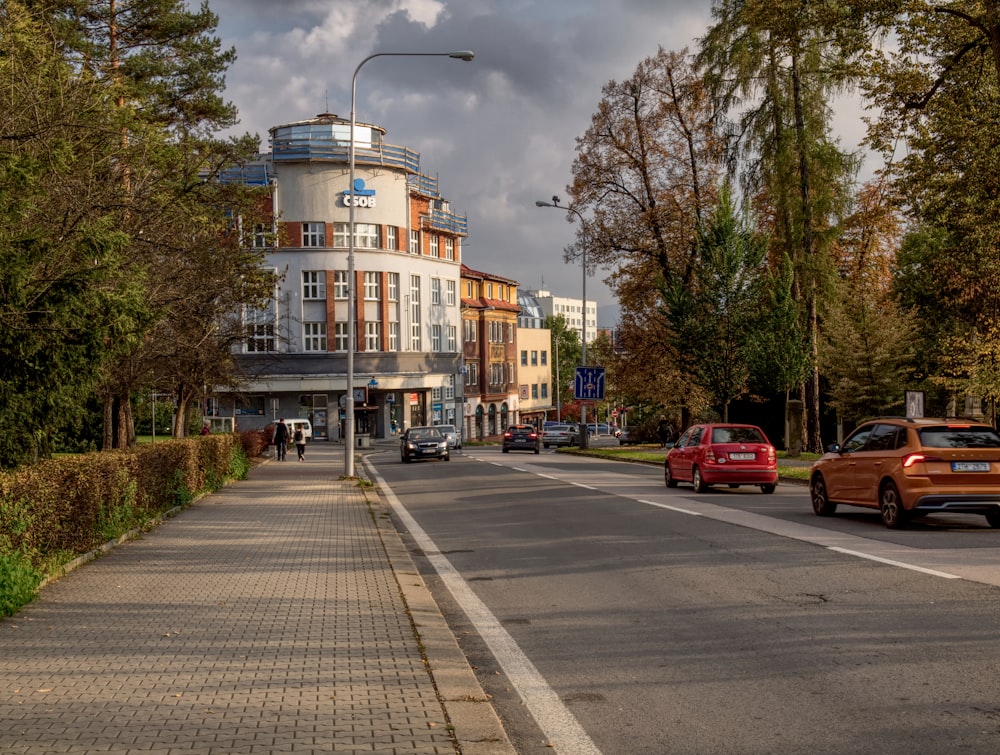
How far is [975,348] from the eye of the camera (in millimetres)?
27594

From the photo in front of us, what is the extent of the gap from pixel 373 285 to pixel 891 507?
66677 mm

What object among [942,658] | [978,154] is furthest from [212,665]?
[978,154]

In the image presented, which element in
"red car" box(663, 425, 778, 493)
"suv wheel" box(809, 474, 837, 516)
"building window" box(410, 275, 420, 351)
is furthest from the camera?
"building window" box(410, 275, 420, 351)

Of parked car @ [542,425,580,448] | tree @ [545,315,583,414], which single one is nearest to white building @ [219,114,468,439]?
parked car @ [542,425,580,448]

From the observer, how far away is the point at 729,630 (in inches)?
324

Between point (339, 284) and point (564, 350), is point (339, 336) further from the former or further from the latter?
point (564, 350)

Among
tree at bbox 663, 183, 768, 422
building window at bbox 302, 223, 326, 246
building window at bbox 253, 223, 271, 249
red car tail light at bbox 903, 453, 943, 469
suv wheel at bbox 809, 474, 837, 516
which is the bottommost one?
suv wheel at bbox 809, 474, 837, 516

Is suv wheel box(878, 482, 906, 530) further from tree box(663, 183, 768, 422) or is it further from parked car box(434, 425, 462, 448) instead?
parked car box(434, 425, 462, 448)

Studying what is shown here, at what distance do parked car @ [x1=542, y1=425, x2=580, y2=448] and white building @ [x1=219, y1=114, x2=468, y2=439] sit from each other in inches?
552

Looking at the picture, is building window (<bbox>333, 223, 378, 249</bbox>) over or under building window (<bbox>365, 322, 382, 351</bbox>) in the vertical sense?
over

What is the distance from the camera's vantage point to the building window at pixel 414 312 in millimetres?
82938

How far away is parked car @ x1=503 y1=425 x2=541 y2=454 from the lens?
55562mm

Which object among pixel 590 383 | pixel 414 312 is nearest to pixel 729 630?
pixel 590 383

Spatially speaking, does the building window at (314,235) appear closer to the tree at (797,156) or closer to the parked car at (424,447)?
the parked car at (424,447)
